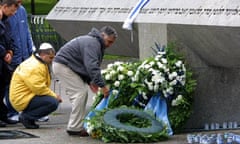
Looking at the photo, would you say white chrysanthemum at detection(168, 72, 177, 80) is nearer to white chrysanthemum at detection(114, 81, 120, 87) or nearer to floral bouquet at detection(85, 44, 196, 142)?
floral bouquet at detection(85, 44, 196, 142)

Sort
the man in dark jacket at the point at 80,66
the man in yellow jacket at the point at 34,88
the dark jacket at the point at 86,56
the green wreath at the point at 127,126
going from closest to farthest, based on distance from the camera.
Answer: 1. the green wreath at the point at 127,126
2. the dark jacket at the point at 86,56
3. the man in dark jacket at the point at 80,66
4. the man in yellow jacket at the point at 34,88

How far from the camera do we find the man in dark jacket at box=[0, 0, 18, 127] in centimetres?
1051

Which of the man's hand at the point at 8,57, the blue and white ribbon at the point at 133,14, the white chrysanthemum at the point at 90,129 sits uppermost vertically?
the blue and white ribbon at the point at 133,14

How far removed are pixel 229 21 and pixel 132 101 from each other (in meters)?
1.92

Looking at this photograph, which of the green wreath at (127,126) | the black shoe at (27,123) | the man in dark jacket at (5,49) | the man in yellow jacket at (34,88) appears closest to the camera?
the green wreath at (127,126)

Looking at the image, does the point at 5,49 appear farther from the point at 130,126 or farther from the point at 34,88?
the point at 130,126

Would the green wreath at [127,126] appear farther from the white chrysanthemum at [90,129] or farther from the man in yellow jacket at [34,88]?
the man in yellow jacket at [34,88]

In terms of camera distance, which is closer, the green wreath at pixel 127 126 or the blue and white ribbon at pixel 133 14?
the green wreath at pixel 127 126

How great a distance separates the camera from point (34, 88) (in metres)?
10.1

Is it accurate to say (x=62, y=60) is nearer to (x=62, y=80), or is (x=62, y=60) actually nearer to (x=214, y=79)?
(x=62, y=80)

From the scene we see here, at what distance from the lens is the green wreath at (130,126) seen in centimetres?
904

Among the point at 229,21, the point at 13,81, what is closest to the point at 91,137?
the point at 13,81

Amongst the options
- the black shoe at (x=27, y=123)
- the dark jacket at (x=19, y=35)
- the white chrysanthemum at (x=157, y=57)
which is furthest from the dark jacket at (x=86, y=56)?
the dark jacket at (x=19, y=35)

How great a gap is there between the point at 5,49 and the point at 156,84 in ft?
7.49
